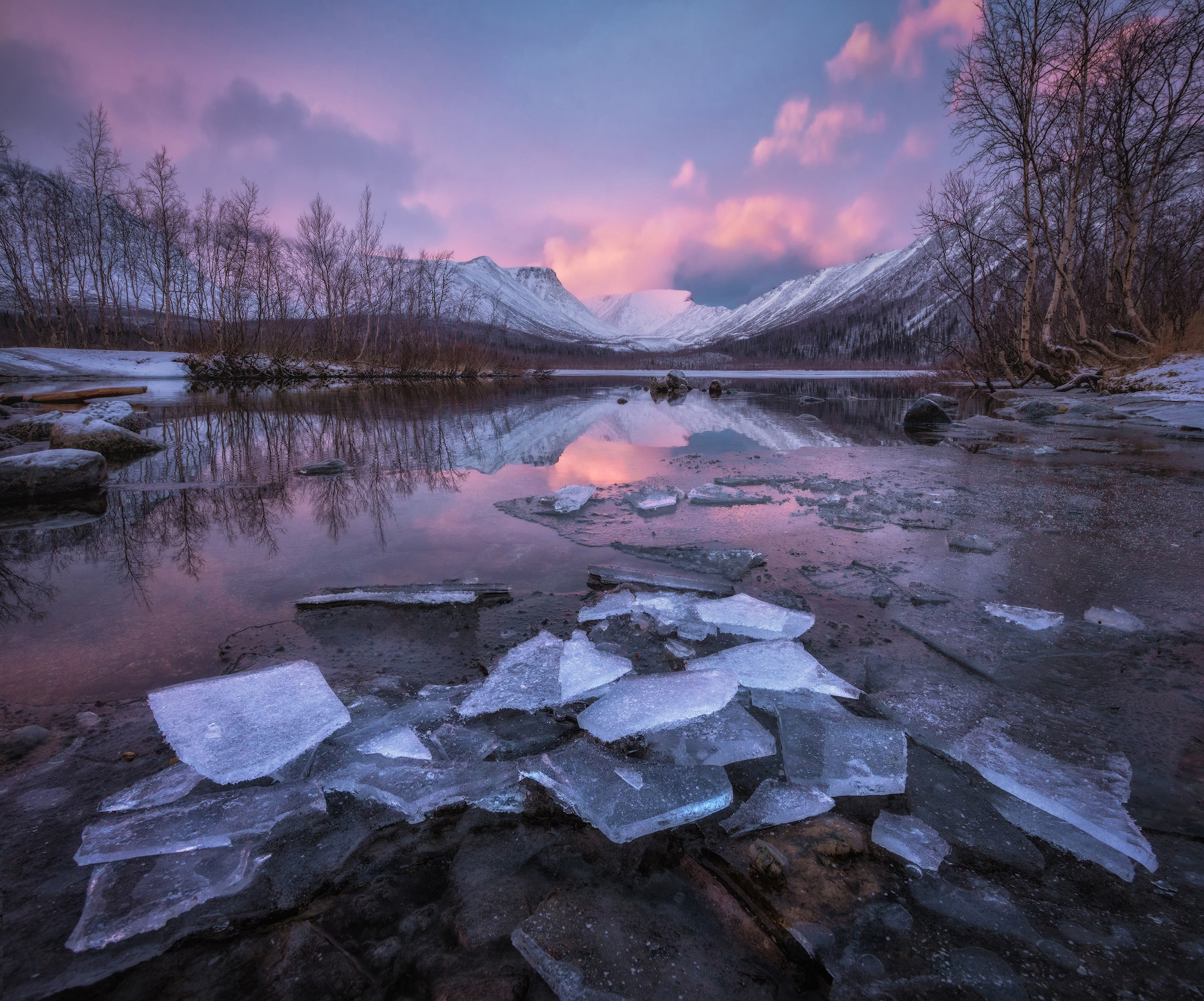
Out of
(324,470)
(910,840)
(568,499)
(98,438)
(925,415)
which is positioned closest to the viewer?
(910,840)

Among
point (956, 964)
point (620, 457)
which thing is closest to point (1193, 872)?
point (956, 964)

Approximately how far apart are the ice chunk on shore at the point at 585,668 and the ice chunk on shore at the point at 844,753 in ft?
1.97

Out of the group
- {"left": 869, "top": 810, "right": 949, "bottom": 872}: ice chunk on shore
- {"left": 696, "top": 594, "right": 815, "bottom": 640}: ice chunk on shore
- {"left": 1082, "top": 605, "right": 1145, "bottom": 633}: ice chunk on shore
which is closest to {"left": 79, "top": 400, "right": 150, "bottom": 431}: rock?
{"left": 696, "top": 594, "right": 815, "bottom": 640}: ice chunk on shore

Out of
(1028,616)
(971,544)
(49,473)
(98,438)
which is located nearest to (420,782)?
(1028,616)

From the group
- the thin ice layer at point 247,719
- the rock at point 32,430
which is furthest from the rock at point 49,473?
the thin ice layer at point 247,719

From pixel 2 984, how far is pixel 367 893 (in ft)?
1.94

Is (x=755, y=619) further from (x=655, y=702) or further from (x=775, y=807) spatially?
(x=775, y=807)

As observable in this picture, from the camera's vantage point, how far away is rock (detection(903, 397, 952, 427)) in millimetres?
10602

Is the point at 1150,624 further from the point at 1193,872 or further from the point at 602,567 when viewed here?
the point at 602,567

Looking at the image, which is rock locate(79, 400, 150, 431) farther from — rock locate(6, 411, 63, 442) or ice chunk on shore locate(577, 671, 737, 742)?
ice chunk on shore locate(577, 671, 737, 742)

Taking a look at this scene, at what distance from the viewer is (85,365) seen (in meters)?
19.0

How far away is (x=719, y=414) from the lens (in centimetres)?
1325

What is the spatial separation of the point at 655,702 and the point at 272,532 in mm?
3187

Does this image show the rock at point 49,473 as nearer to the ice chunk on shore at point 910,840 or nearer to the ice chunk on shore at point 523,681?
the ice chunk on shore at point 523,681
